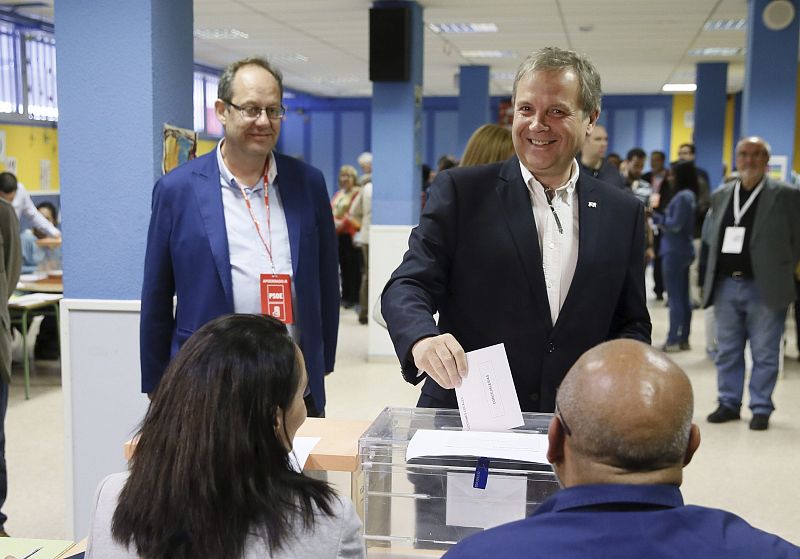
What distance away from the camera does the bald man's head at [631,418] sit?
95 cm

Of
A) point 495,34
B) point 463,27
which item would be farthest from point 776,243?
point 495,34

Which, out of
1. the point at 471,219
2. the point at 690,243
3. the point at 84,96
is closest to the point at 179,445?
the point at 471,219

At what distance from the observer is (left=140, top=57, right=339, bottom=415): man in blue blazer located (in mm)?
2473

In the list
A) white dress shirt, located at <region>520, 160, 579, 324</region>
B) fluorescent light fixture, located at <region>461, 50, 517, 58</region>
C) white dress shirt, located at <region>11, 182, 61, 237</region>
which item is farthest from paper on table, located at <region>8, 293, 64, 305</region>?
fluorescent light fixture, located at <region>461, 50, 517, 58</region>

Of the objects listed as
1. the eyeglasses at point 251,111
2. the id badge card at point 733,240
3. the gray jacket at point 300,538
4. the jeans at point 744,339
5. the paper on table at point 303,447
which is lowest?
the jeans at point 744,339

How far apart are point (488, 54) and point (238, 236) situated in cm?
964

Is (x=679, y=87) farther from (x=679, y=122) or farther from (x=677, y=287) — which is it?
(x=677, y=287)

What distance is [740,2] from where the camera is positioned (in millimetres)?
7746

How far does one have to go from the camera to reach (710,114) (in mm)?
12281

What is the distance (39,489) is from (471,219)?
10.2 ft

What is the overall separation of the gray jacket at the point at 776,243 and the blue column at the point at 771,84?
5.78 ft

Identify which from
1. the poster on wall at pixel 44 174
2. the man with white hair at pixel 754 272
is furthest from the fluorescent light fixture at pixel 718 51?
the poster on wall at pixel 44 174

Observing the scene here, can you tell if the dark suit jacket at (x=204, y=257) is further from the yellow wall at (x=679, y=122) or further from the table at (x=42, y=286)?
the yellow wall at (x=679, y=122)

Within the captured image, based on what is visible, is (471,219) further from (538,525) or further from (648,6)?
(648,6)
